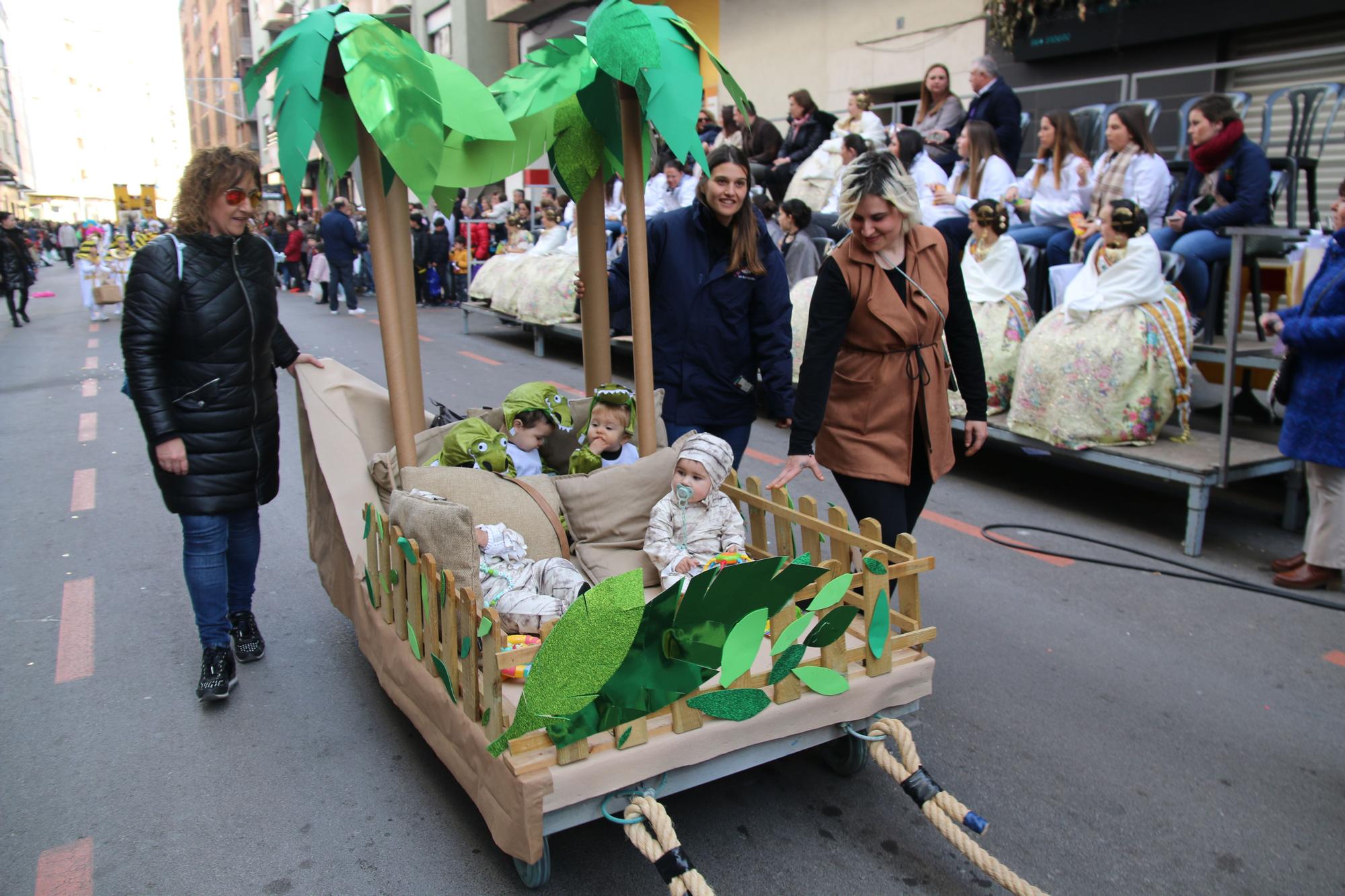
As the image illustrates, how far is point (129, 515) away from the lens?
6305 millimetres

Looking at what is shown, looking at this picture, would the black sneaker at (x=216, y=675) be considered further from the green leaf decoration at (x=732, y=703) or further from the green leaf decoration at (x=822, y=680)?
the green leaf decoration at (x=822, y=680)

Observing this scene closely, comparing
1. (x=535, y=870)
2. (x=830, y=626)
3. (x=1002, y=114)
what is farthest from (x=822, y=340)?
(x=1002, y=114)

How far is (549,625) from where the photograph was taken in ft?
11.0

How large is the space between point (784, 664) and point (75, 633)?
11.6ft

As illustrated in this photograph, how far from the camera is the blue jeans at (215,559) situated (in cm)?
→ 375

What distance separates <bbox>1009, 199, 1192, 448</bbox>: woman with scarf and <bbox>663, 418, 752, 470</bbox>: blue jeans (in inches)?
109

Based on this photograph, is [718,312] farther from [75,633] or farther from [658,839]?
[75,633]

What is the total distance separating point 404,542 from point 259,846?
0.98 m

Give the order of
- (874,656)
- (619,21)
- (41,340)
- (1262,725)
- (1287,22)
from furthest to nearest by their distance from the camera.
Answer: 1. (41,340)
2. (1287,22)
3. (1262,725)
4. (619,21)
5. (874,656)

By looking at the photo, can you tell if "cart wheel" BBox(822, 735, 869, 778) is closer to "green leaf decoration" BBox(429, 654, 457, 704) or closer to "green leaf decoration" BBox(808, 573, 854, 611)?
"green leaf decoration" BBox(808, 573, 854, 611)

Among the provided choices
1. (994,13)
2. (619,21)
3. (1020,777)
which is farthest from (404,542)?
(994,13)

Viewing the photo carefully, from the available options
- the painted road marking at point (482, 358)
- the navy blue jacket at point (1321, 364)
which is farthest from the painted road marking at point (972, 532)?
Result: the painted road marking at point (482, 358)

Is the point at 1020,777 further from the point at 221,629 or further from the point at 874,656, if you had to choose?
the point at 221,629

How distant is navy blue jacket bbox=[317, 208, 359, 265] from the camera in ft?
57.2
